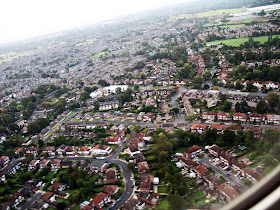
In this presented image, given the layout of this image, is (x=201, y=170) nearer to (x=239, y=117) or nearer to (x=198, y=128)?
(x=198, y=128)

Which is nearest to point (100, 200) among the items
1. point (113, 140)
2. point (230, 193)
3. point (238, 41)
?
point (113, 140)

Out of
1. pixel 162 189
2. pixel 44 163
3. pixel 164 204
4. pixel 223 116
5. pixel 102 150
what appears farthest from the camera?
pixel 223 116

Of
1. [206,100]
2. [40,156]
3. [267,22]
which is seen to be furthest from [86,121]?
[267,22]

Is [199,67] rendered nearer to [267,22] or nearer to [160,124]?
[160,124]

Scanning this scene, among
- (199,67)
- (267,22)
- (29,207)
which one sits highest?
(267,22)

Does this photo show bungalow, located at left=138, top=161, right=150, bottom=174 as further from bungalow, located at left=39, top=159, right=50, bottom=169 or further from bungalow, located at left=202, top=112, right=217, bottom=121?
bungalow, located at left=202, top=112, right=217, bottom=121

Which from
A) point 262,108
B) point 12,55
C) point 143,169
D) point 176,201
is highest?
point 12,55

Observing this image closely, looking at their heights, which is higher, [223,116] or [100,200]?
[223,116]

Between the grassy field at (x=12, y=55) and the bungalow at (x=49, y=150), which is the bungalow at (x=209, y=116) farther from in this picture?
the grassy field at (x=12, y=55)
